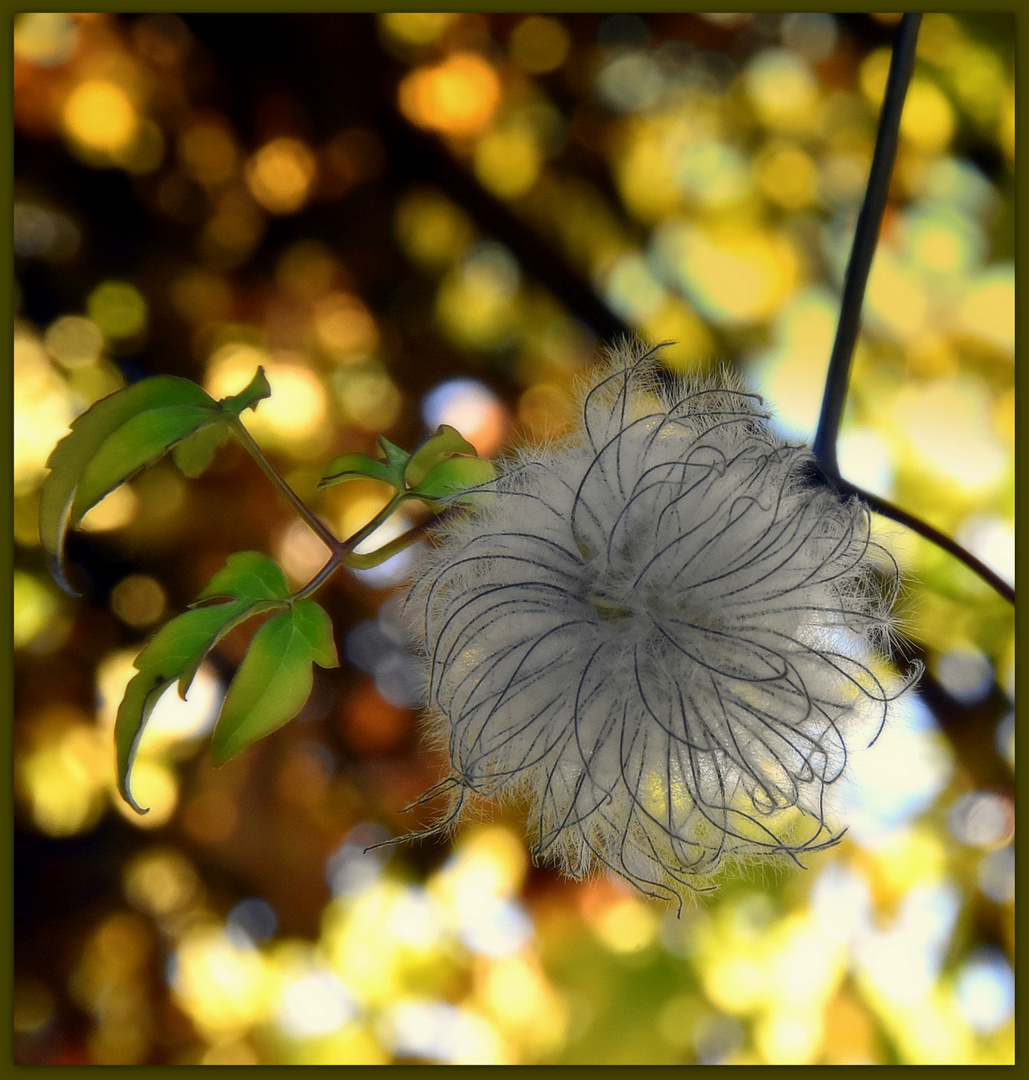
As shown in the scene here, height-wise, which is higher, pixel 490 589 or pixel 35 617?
pixel 35 617

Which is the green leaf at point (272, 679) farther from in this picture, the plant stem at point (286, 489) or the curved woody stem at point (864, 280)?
the curved woody stem at point (864, 280)

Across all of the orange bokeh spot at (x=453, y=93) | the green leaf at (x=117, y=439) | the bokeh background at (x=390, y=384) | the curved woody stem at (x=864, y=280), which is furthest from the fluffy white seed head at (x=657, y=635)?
the orange bokeh spot at (x=453, y=93)

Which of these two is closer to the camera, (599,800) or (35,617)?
(599,800)

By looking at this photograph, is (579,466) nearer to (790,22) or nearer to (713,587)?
(713,587)

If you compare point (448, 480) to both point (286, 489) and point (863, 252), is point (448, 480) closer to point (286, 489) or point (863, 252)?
point (286, 489)

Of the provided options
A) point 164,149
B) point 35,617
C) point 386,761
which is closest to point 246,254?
point 164,149

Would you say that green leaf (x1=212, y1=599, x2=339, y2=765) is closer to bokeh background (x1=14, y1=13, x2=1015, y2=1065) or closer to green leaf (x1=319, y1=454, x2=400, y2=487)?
green leaf (x1=319, y1=454, x2=400, y2=487)

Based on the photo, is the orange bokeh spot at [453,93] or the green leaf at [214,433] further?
the orange bokeh spot at [453,93]
